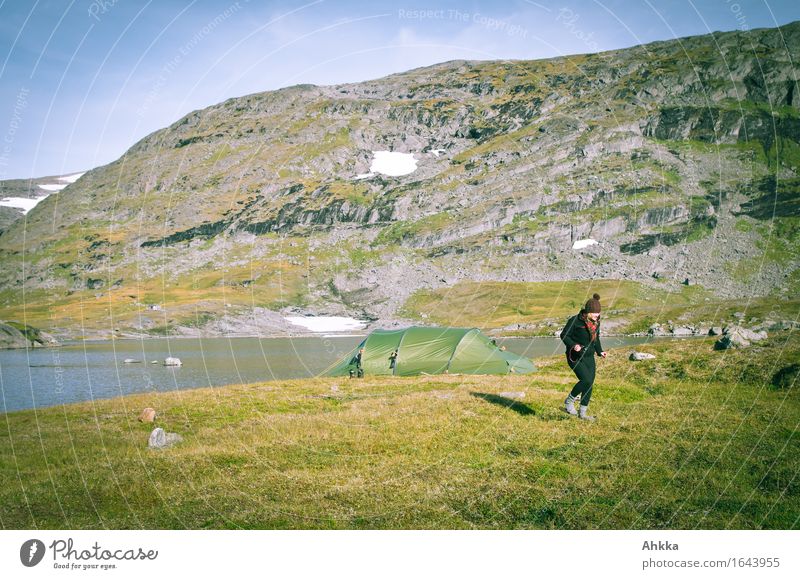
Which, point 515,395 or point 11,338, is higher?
point 515,395

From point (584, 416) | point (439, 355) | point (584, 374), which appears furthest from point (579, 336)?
point (439, 355)

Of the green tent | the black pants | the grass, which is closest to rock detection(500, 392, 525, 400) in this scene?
the grass

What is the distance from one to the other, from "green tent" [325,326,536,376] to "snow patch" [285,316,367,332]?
434 feet

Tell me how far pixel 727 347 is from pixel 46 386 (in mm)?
49403

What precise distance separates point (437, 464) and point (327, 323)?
16725 centimetres

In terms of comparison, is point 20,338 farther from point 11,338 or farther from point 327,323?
point 327,323

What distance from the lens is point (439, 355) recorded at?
105ft

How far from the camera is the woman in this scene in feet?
48.3

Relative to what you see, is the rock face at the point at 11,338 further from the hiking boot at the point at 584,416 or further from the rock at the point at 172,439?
the hiking boot at the point at 584,416

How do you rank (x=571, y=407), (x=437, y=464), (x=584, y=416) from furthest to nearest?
(x=571, y=407)
(x=584, y=416)
(x=437, y=464)

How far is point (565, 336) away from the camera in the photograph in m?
15.2

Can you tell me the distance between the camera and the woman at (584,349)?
48.3ft

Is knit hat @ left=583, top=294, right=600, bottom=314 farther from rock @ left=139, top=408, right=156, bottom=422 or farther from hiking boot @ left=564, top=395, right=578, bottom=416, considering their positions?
rock @ left=139, top=408, right=156, bottom=422
